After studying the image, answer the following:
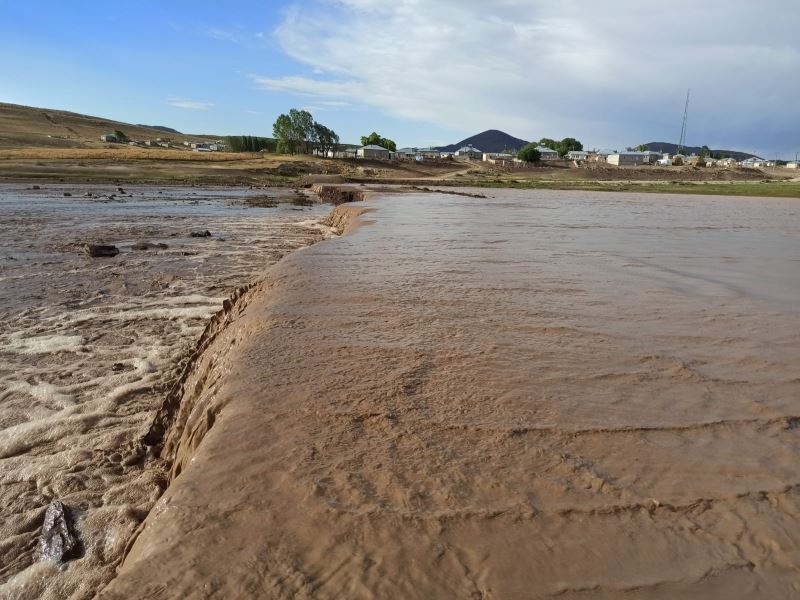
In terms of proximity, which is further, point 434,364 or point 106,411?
point 106,411

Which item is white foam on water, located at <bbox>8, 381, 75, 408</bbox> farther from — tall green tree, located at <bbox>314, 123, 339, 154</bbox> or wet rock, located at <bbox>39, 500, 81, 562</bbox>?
tall green tree, located at <bbox>314, 123, 339, 154</bbox>

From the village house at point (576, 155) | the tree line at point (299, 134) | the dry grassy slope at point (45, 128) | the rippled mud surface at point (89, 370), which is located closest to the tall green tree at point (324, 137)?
the tree line at point (299, 134)

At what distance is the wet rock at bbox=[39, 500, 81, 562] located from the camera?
3.04m

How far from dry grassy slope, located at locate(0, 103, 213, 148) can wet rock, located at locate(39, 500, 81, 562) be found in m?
82.8

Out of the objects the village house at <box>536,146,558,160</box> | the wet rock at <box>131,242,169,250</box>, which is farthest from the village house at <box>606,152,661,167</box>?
the wet rock at <box>131,242,169,250</box>

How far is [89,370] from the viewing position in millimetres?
5848

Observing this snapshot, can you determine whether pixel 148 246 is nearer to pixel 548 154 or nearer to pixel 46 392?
pixel 46 392

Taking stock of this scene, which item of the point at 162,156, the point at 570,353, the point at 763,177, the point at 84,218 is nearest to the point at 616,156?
the point at 763,177

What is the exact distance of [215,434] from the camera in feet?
10.2

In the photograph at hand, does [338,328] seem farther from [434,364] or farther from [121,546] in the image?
[121,546]

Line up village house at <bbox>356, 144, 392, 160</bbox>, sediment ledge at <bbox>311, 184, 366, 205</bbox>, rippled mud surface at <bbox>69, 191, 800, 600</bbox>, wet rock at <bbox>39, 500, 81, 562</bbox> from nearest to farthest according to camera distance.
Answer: rippled mud surface at <bbox>69, 191, 800, 600</bbox> < wet rock at <bbox>39, 500, 81, 562</bbox> < sediment ledge at <bbox>311, 184, 366, 205</bbox> < village house at <bbox>356, 144, 392, 160</bbox>

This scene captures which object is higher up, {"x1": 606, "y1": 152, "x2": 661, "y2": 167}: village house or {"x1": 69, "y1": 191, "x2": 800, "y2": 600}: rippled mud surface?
{"x1": 606, "y1": 152, "x2": 661, "y2": 167}: village house

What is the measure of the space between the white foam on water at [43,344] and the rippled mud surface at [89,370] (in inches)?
0.8

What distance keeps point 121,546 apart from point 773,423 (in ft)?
Answer: 12.7
